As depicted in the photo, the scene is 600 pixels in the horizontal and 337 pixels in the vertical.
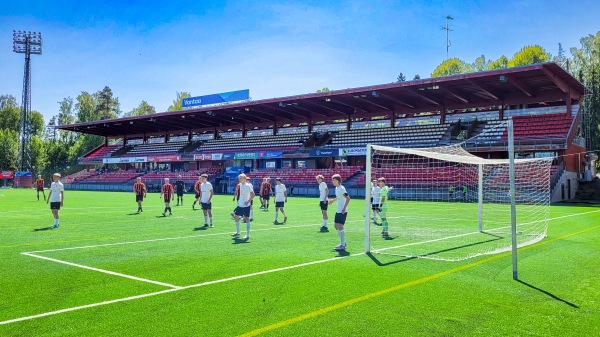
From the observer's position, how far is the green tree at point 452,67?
76.3m

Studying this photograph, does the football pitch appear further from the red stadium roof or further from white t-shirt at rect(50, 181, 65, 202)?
the red stadium roof

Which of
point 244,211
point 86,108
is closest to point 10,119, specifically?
point 86,108

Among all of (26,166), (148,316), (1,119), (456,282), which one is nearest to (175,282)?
(148,316)

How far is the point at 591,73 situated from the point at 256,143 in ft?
145

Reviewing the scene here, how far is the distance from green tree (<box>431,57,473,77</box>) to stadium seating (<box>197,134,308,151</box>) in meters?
35.8

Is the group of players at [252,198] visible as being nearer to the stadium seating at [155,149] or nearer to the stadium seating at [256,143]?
the stadium seating at [256,143]

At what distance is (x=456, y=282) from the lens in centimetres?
795

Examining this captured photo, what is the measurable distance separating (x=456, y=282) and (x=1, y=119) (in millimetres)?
112469

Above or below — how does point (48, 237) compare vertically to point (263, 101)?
below

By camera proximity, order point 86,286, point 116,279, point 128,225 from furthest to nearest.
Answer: point 128,225
point 116,279
point 86,286

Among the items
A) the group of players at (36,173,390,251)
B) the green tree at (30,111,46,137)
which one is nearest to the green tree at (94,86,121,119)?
the green tree at (30,111,46,137)

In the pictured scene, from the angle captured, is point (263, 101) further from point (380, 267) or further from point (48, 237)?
point (380, 267)

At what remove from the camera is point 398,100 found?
44312 mm

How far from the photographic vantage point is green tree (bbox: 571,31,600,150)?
56.1 metres
